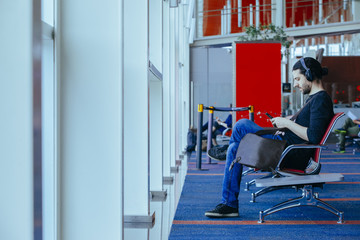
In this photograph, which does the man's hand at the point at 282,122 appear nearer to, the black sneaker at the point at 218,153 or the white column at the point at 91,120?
the black sneaker at the point at 218,153

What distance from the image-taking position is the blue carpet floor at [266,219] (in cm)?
273

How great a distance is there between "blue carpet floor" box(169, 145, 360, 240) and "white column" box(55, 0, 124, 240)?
728mm

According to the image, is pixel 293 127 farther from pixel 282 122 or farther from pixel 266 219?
pixel 266 219

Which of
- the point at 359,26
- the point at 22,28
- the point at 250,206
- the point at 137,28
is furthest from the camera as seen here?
the point at 359,26

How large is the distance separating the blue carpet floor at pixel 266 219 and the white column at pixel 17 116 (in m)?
1.68

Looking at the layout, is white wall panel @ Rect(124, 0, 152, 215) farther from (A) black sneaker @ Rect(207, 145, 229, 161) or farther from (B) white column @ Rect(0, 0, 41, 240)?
(B) white column @ Rect(0, 0, 41, 240)

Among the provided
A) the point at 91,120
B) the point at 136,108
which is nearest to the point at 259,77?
the point at 136,108

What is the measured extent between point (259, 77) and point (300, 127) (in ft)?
13.1

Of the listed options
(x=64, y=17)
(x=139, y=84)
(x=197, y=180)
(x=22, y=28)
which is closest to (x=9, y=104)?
(x=22, y=28)

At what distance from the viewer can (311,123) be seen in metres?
3.15

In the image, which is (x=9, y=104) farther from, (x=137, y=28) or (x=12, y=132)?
(x=137, y=28)

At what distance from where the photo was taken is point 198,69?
595 inches

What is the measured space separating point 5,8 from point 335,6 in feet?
46.5

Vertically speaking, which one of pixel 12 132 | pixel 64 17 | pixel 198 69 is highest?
pixel 198 69
